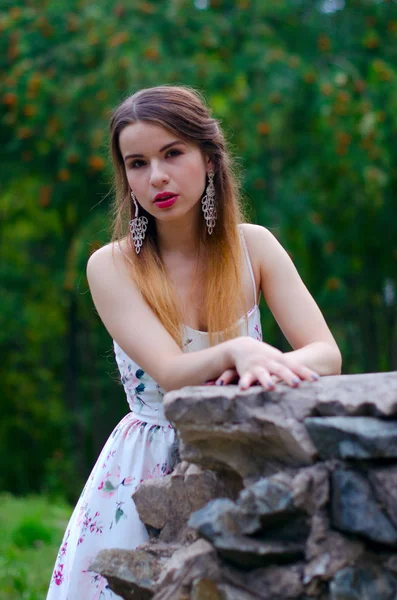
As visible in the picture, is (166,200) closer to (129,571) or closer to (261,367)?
(261,367)

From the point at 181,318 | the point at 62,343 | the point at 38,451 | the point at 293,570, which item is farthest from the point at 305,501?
the point at 38,451

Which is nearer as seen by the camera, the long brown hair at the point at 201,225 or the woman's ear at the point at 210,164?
the long brown hair at the point at 201,225

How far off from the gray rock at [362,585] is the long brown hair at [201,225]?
2.90ft

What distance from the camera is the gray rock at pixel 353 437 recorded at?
1.80 meters

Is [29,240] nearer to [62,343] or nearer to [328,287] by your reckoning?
[62,343]

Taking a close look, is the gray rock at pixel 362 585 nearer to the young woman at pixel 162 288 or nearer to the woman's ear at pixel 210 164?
the young woman at pixel 162 288

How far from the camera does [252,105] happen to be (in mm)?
7328

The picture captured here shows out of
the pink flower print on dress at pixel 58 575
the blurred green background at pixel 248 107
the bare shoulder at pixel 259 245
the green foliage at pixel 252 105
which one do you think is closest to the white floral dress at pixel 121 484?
the pink flower print on dress at pixel 58 575

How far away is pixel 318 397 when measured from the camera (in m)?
1.93

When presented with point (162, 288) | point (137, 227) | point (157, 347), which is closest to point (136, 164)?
point (137, 227)

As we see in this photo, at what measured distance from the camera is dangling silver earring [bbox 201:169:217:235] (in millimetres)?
2664

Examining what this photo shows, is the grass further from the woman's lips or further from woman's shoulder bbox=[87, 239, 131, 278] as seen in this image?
the woman's lips

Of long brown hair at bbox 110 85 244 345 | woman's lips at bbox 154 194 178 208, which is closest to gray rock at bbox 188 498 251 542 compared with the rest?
long brown hair at bbox 110 85 244 345

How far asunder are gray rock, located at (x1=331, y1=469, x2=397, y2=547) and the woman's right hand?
0.26 meters
